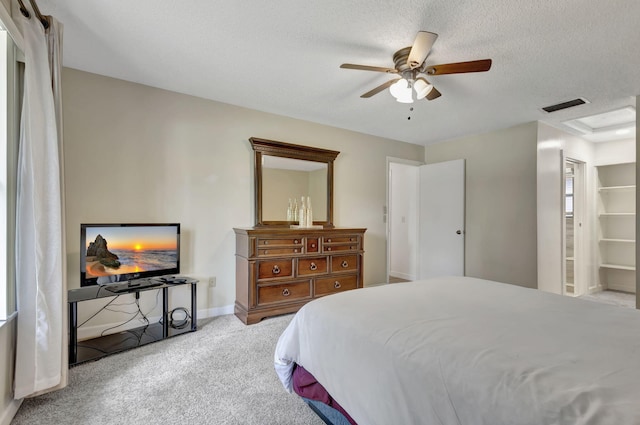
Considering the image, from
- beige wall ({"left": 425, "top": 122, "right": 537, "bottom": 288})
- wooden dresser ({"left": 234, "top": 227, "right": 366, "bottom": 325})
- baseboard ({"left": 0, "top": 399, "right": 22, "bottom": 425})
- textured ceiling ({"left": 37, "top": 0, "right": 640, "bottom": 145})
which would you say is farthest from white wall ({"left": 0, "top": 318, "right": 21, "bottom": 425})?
beige wall ({"left": 425, "top": 122, "right": 537, "bottom": 288})

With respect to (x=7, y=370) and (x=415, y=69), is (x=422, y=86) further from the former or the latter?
(x=7, y=370)

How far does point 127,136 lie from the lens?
9.32 feet

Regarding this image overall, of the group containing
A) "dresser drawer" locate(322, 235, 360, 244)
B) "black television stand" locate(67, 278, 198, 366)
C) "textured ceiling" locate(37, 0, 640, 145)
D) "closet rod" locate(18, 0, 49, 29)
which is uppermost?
"textured ceiling" locate(37, 0, 640, 145)

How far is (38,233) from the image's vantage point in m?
1.69

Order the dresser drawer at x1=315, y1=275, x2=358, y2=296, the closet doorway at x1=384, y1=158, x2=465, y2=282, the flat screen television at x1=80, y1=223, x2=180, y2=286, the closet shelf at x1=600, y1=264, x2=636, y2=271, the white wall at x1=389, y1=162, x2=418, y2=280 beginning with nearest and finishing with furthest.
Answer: the flat screen television at x1=80, y1=223, x2=180, y2=286 < the dresser drawer at x1=315, y1=275, x2=358, y2=296 < the closet shelf at x1=600, y1=264, x2=636, y2=271 < the closet doorway at x1=384, y1=158, x2=465, y2=282 < the white wall at x1=389, y1=162, x2=418, y2=280

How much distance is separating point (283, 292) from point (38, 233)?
6.75ft

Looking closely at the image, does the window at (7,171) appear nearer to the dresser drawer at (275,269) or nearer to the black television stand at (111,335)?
the black television stand at (111,335)

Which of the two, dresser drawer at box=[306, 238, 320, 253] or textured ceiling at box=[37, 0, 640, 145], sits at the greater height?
textured ceiling at box=[37, 0, 640, 145]

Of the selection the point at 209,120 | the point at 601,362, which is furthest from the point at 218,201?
the point at 601,362

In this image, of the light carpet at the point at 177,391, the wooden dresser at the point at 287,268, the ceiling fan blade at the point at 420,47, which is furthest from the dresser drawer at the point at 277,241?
the ceiling fan blade at the point at 420,47

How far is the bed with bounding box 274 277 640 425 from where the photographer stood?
2.61 feet

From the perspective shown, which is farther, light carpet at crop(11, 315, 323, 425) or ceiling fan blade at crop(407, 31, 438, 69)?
ceiling fan blade at crop(407, 31, 438, 69)

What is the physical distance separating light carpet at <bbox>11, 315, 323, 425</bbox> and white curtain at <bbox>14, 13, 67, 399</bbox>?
0.18m

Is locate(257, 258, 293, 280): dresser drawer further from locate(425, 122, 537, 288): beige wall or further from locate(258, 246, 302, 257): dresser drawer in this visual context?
locate(425, 122, 537, 288): beige wall
